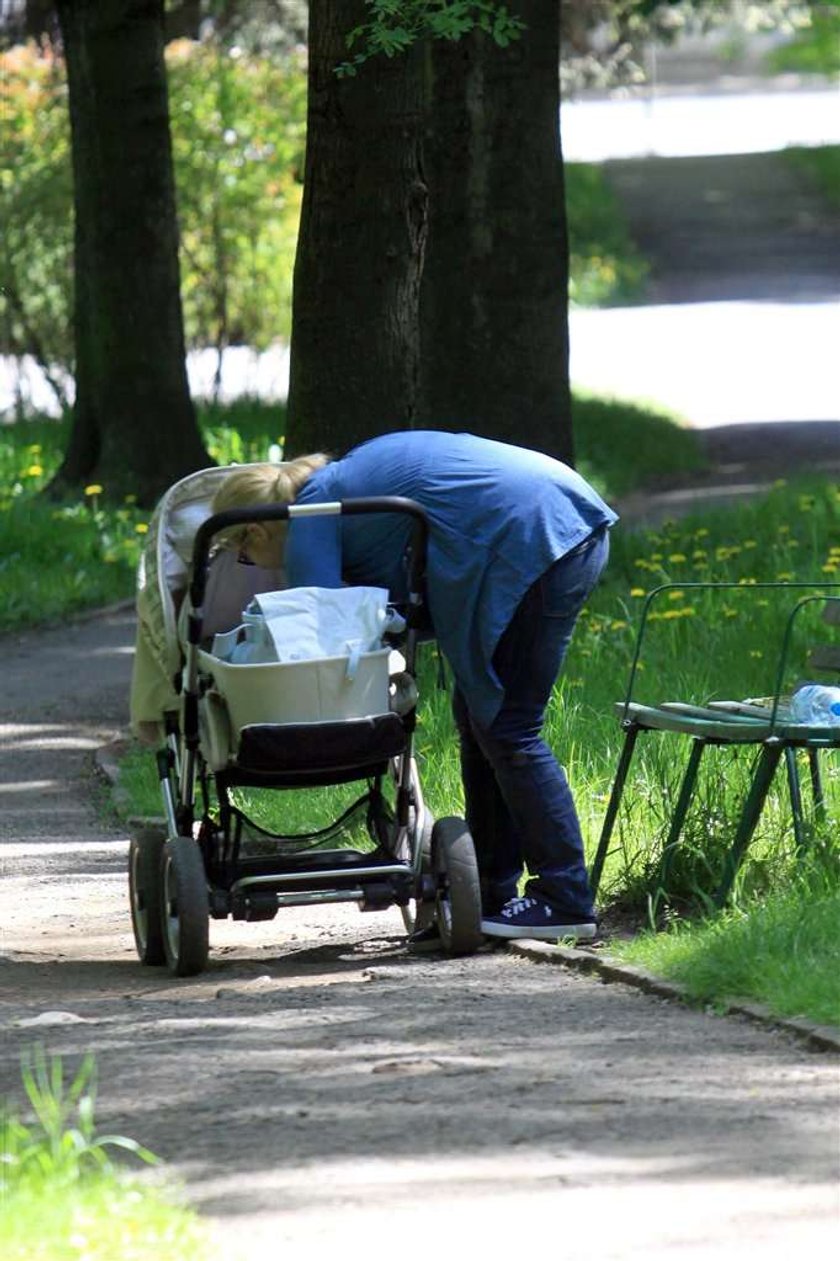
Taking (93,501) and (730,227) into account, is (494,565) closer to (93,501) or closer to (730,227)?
(93,501)

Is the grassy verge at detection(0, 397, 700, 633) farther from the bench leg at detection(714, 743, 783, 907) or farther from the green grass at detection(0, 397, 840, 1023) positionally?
→ the bench leg at detection(714, 743, 783, 907)

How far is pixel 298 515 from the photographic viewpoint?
6.07 m

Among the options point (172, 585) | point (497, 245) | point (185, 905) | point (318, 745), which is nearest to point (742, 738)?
point (318, 745)

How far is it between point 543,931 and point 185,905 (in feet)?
3.16

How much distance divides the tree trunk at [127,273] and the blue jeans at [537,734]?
9.75m

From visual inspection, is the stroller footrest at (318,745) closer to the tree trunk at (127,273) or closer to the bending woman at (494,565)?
the bending woman at (494,565)

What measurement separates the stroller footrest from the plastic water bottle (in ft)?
3.56

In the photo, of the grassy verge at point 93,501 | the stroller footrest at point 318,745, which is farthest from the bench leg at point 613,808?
the grassy verge at point 93,501

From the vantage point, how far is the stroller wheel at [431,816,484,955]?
6301 mm

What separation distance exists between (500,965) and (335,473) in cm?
136

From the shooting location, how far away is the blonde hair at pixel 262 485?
6.29m

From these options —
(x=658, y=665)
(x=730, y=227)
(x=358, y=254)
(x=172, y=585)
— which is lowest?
(x=730, y=227)

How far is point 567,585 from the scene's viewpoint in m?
6.39

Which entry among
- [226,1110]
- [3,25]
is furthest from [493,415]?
[3,25]
